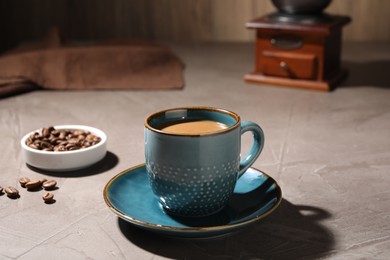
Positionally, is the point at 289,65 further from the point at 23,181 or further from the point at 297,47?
the point at 23,181

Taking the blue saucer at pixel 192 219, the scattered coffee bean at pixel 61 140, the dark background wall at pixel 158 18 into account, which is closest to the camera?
the blue saucer at pixel 192 219

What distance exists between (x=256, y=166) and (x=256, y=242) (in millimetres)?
293

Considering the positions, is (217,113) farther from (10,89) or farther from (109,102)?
(10,89)

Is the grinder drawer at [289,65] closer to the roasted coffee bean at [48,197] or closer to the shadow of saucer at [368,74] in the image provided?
the shadow of saucer at [368,74]

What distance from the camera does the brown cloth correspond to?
1629mm

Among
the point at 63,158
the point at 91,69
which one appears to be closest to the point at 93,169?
the point at 63,158

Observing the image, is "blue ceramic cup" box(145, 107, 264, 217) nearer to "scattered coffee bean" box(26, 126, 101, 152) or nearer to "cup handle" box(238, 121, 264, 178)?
"cup handle" box(238, 121, 264, 178)

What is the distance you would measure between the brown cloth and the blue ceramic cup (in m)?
0.81

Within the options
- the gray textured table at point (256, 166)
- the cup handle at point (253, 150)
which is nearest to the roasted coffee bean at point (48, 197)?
the gray textured table at point (256, 166)

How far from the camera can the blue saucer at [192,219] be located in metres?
0.75

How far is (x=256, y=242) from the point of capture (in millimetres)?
813

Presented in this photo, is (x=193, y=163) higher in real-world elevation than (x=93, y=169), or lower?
higher

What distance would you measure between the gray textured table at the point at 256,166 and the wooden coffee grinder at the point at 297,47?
4 centimetres

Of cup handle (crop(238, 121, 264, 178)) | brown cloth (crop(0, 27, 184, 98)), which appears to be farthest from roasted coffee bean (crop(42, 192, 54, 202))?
brown cloth (crop(0, 27, 184, 98))
